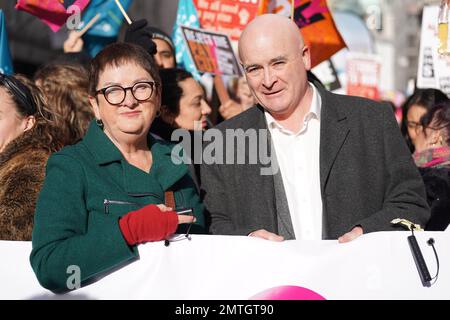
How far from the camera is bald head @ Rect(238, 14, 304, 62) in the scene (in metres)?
3.86

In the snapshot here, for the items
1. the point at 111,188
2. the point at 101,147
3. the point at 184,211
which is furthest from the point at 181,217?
the point at 101,147

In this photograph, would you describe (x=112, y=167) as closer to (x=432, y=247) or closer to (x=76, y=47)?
(x=432, y=247)

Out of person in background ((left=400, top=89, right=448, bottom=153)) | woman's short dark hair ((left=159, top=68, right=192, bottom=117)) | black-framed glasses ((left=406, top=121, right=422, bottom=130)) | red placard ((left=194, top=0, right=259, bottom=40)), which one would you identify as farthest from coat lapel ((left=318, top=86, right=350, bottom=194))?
red placard ((left=194, top=0, right=259, bottom=40))

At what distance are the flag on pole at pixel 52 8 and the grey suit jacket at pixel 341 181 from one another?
216 centimetres

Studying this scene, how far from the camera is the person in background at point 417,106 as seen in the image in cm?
626

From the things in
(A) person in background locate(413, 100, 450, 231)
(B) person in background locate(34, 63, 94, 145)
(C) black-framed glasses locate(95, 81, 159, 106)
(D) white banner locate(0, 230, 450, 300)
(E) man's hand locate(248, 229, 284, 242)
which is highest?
(C) black-framed glasses locate(95, 81, 159, 106)

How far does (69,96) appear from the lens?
4902mm

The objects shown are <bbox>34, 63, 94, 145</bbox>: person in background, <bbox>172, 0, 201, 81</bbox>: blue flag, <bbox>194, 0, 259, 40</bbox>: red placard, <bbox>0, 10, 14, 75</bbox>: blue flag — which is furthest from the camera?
<bbox>172, 0, 201, 81</bbox>: blue flag

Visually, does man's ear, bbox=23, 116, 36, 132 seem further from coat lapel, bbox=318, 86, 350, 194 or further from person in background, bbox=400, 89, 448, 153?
person in background, bbox=400, 89, 448, 153

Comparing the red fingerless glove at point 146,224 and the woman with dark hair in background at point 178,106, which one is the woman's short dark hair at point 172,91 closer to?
the woman with dark hair in background at point 178,106

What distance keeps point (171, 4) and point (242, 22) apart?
19275mm

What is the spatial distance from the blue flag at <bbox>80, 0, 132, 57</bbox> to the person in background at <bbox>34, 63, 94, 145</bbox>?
4.10 ft

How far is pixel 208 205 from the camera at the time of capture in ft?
13.0

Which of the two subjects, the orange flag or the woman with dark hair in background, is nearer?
the woman with dark hair in background
